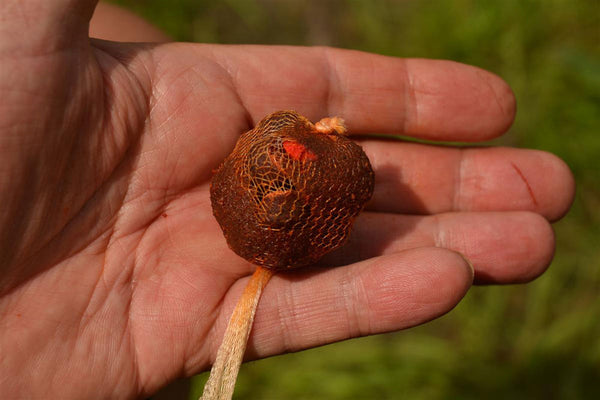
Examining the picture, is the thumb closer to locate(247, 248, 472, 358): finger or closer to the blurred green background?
locate(247, 248, 472, 358): finger

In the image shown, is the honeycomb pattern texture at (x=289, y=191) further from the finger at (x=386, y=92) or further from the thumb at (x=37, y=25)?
the thumb at (x=37, y=25)

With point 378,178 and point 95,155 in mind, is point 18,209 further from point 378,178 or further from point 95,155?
point 378,178

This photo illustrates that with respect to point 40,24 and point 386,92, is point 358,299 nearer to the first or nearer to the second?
point 386,92

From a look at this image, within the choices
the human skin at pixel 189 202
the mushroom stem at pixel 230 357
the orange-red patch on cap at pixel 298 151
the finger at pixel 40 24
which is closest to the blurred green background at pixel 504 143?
the human skin at pixel 189 202

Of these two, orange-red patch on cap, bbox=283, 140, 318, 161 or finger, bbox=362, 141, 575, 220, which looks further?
finger, bbox=362, 141, 575, 220

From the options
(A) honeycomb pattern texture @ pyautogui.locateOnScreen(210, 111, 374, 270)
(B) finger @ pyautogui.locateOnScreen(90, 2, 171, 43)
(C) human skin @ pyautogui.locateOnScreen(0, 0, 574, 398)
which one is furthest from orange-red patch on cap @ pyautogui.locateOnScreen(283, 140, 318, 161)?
(B) finger @ pyautogui.locateOnScreen(90, 2, 171, 43)
